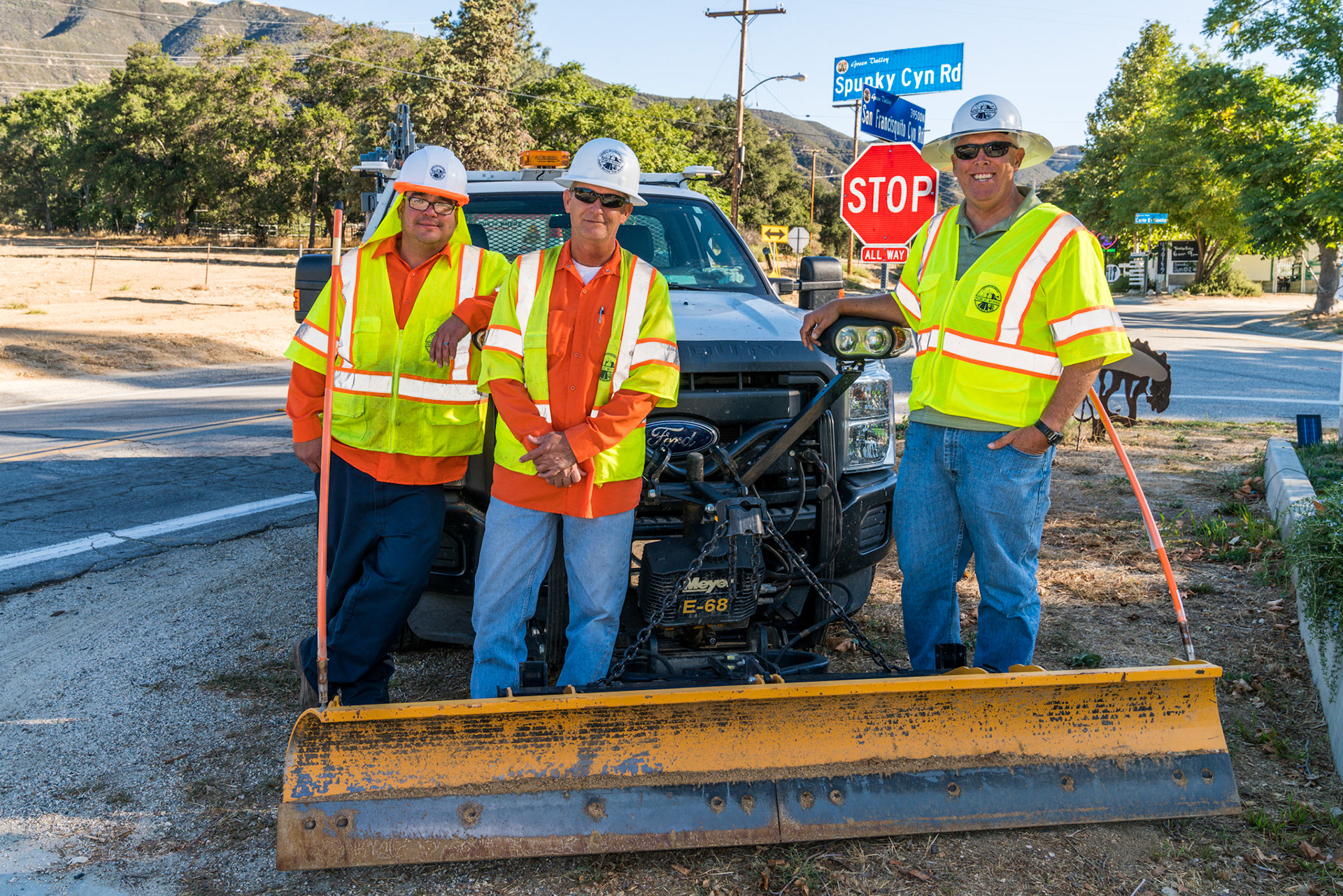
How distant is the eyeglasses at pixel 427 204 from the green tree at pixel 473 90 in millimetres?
42307

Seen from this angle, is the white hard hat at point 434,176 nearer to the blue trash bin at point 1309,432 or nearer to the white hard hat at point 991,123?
the white hard hat at point 991,123

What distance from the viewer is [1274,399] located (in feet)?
44.1

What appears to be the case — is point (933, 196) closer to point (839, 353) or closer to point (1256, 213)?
point (839, 353)

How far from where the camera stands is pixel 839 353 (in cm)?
384

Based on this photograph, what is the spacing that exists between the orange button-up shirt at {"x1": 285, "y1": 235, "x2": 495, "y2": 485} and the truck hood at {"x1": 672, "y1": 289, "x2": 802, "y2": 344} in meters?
0.85

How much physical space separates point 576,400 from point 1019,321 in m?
1.47

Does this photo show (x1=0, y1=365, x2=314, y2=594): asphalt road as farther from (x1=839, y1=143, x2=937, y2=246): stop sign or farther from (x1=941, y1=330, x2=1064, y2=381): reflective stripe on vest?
(x1=839, y1=143, x2=937, y2=246): stop sign

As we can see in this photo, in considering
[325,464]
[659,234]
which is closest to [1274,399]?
[659,234]

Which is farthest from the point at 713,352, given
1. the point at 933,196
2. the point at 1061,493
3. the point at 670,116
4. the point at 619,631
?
the point at 670,116

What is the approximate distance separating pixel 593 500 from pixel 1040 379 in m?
1.52

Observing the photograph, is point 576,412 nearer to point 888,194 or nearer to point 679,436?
point 679,436

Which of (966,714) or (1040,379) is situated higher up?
(1040,379)

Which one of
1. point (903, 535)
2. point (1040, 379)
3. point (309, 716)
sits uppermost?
point (1040, 379)

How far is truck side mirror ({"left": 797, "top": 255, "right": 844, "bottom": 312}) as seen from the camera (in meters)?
5.04
